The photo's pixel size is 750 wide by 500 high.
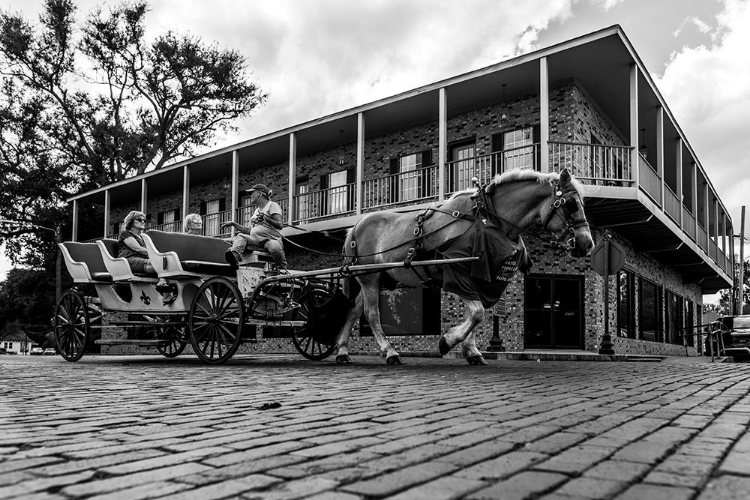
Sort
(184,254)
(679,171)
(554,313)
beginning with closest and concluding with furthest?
(184,254)
(554,313)
(679,171)

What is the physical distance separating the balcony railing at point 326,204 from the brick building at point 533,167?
72 mm

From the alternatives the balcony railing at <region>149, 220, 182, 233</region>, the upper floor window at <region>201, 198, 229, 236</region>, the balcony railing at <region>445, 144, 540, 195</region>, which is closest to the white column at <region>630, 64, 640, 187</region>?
the balcony railing at <region>445, 144, 540, 195</region>

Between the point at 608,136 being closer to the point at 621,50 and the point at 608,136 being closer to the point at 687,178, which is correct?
the point at 621,50

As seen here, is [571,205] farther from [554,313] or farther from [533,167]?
[554,313]

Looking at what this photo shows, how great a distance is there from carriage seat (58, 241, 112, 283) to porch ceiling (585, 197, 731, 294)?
387 inches

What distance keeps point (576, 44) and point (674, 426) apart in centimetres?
1284

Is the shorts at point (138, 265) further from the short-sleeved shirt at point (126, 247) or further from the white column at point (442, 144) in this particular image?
the white column at point (442, 144)

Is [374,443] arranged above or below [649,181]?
below

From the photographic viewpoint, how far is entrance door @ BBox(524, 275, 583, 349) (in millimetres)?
16953

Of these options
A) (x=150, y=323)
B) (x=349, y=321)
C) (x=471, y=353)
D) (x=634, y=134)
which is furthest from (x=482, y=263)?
(x=634, y=134)

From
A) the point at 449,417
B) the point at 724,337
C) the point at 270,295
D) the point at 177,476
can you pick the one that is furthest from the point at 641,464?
the point at 724,337

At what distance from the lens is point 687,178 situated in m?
26.4

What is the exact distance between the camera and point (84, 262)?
406 inches

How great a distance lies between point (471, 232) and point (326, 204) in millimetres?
14186
